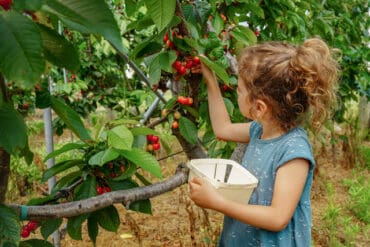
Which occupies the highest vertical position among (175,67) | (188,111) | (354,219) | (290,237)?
(175,67)

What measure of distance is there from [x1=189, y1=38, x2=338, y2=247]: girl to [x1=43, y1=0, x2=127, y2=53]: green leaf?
633 millimetres

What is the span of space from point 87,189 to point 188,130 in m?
0.36

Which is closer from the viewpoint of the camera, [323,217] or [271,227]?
[271,227]

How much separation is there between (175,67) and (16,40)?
734 millimetres

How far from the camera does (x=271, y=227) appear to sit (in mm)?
1188

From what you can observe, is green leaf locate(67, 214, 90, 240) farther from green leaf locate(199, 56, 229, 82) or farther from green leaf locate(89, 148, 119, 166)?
green leaf locate(199, 56, 229, 82)

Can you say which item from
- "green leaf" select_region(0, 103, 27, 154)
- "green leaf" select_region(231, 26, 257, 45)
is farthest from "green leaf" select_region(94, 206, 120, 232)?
"green leaf" select_region(231, 26, 257, 45)

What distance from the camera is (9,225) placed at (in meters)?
0.86

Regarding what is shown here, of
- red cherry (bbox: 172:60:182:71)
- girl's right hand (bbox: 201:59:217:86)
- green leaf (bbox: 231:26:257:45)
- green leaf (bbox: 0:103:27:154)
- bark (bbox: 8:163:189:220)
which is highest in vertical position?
green leaf (bbox: 231:26:257:45)

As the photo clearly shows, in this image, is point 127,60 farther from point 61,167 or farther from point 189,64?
point 61,167

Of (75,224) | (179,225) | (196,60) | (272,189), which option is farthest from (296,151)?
(179,225)

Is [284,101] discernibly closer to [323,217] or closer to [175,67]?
[175,67]

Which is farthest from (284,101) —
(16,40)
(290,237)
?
(16,40)

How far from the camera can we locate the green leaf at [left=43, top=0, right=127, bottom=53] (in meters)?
0.59
